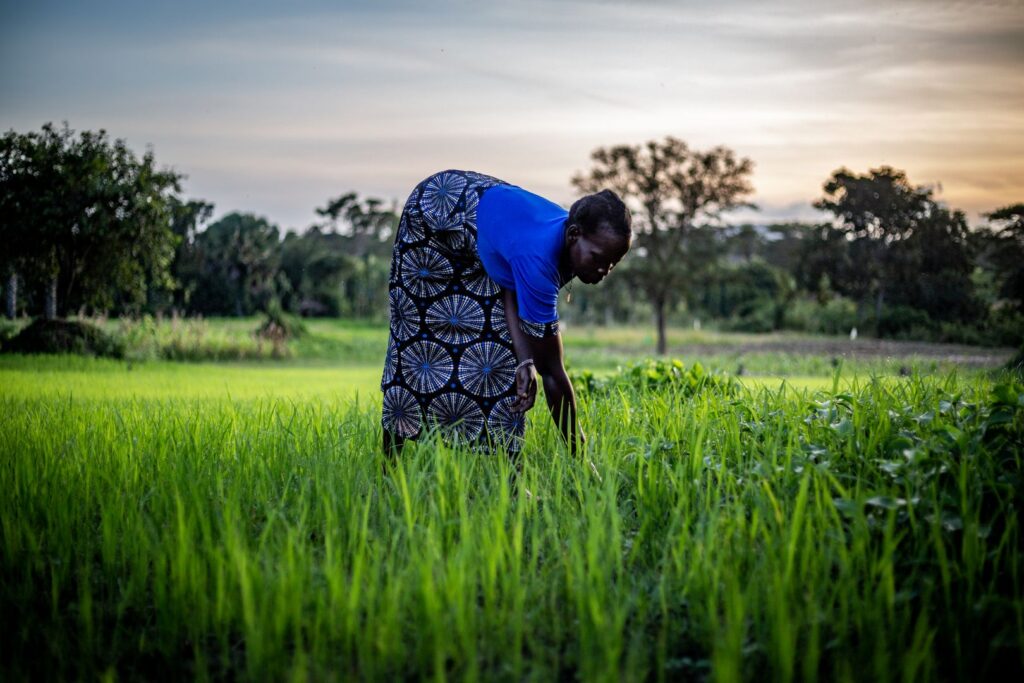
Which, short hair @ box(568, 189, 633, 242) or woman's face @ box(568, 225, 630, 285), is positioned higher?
short hair @ box(568, 189, 633, 242)

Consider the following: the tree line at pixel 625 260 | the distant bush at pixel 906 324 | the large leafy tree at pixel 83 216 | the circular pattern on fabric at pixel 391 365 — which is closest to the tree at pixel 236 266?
the tree line at pixel 625 260

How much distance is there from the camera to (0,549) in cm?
321

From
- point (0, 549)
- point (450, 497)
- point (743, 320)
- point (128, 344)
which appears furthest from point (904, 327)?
point (0, 549)

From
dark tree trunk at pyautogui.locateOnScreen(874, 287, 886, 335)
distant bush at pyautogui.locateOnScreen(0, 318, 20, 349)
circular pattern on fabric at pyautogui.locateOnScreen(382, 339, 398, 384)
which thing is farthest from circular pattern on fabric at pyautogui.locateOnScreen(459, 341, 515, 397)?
Answer: dark tree trunk at pyautogui.locateOnScreen(874, 287, 886, 335)

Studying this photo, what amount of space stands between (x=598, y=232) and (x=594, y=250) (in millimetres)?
69

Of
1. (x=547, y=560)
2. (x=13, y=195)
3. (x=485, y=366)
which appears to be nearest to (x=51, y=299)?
(x=13, y=195)

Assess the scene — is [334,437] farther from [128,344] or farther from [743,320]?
[743,320]

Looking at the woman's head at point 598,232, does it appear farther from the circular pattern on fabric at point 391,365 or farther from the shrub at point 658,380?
the shrub at point 658,380

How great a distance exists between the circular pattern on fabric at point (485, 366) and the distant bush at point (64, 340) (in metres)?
10.5

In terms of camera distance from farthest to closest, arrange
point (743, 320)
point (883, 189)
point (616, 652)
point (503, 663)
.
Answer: point (743, 320), point (883, 189), point (503, 663), point (616, 652)

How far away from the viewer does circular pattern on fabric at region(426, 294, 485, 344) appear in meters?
3.67

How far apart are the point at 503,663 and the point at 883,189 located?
1851 cm

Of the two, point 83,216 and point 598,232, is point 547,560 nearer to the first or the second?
point 598,232

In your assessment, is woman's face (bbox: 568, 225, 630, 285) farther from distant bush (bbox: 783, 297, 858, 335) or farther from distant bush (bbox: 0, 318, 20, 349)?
distant bush (bbox: 783, 297, 858, 335)
